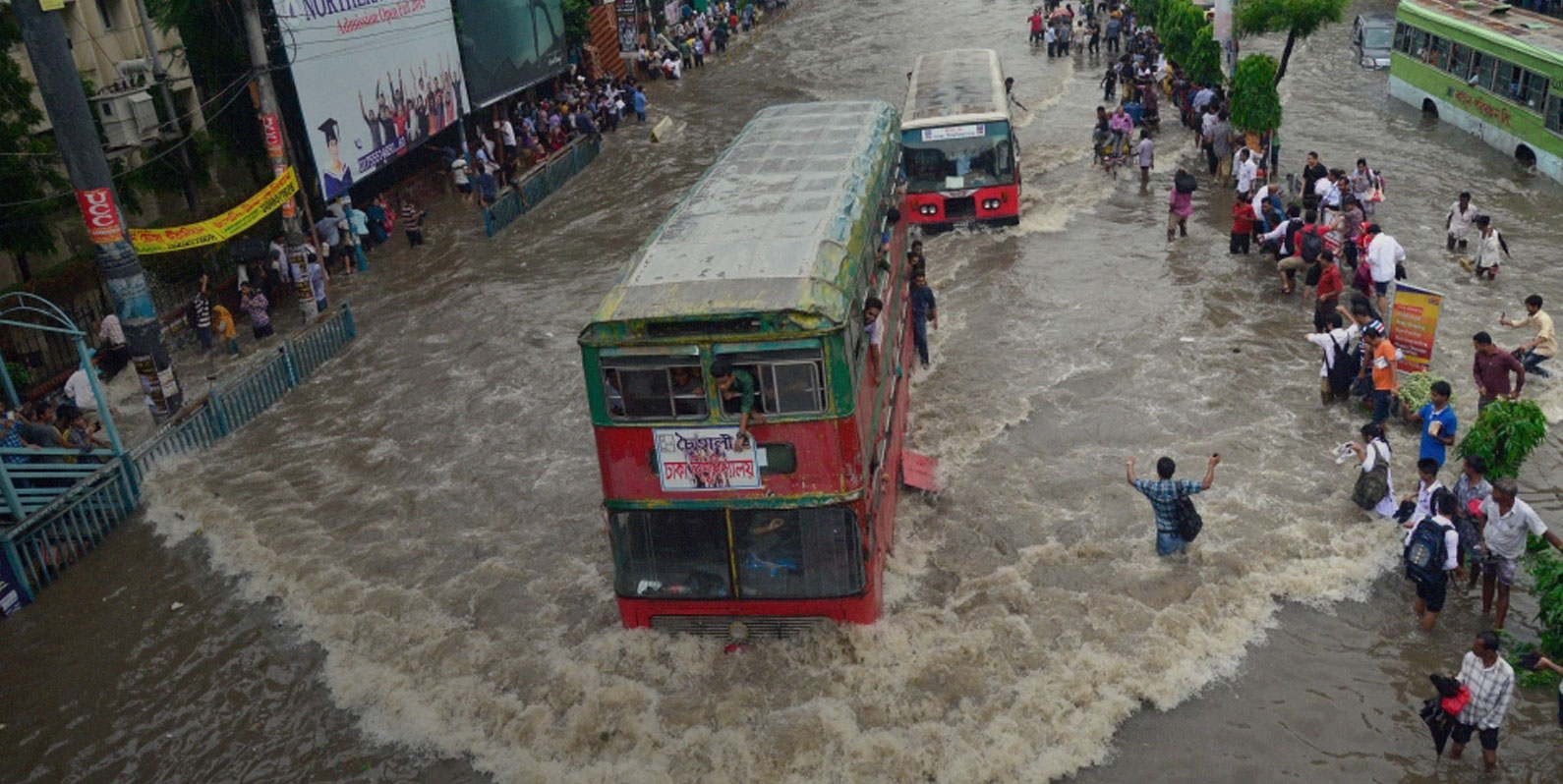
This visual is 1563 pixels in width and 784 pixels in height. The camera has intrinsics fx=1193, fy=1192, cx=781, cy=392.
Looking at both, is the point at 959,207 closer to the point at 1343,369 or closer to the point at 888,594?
the point at 1343,369

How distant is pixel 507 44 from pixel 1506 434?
82.5ft

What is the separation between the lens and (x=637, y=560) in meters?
9.11

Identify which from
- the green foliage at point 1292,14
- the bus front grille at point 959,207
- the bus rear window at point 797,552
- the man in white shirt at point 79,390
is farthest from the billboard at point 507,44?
the bus rear window at point 797,552

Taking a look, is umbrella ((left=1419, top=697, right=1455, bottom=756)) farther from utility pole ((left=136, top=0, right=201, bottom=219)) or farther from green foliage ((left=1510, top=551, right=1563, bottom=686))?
utility pole ((left=136, top=0, right=201, bottom=219))

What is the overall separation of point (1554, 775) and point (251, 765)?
9183 mm

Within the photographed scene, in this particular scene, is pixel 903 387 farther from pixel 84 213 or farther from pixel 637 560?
pixel 84 213

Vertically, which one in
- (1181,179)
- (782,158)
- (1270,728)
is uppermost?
(782,158)

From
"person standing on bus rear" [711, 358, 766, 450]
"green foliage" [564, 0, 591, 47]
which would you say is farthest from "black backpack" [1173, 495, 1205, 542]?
"green foliage" [564, 0, 591, 47]

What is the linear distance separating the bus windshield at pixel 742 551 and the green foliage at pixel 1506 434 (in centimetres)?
530

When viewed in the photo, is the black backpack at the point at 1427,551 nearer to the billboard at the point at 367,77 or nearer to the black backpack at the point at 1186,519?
the black backpack at the point at 1186,519

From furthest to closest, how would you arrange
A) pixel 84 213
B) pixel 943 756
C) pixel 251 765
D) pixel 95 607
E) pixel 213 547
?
pixel 84 213, pixel 213 547, pixel 95 607, pixel 251 765, pixel 943 756

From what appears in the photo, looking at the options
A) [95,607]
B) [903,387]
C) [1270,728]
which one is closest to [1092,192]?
[903,387]

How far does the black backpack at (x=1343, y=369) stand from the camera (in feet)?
41.3

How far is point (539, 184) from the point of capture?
25297 mm
